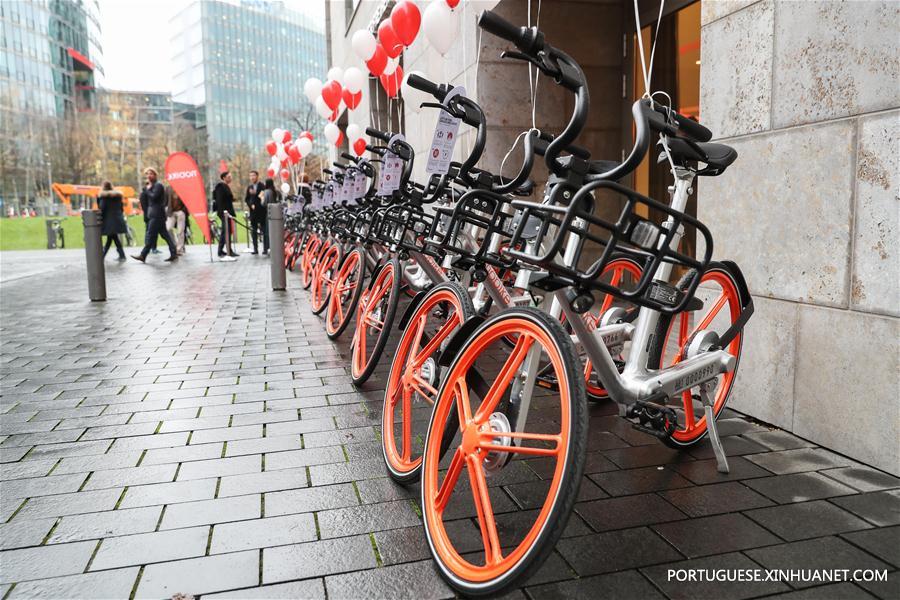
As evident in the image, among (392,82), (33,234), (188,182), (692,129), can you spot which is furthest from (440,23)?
(33,234)

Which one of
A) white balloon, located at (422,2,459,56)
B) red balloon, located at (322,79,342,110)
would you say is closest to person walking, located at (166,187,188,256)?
red balloon, located at (322,79,342,110)

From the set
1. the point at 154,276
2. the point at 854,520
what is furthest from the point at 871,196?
the point at 154,276

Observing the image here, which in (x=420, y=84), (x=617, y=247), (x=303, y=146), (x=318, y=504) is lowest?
(x=318, y=504)

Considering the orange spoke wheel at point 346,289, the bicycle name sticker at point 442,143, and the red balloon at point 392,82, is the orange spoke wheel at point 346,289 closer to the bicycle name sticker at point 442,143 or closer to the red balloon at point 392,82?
the bicycle name sticker at point 442,143

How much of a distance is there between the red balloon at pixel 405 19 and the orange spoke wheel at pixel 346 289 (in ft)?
9.86

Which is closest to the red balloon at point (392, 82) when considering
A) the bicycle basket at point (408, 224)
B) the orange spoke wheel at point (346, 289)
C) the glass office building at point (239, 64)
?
the orange spoke wheel at point (346, 289)

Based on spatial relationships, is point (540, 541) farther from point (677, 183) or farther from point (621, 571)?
point (677, 183)

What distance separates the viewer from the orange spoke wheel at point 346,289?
5.25 meters

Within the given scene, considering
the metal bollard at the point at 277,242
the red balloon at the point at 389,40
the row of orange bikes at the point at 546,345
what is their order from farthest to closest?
the metal bollard at the point at 277,242 → the red balloon at the point at 389,40 → the row of orange bikes at the point at 546,345

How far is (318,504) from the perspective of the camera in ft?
8.20

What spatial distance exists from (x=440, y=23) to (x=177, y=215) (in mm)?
14605

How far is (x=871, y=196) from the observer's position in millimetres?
2748

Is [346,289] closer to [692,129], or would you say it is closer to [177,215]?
[692,129]

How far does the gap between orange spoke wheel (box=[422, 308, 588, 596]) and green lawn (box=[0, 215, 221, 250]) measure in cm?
2702
